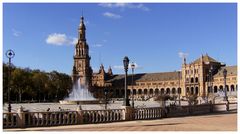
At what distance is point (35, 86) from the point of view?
101 meters

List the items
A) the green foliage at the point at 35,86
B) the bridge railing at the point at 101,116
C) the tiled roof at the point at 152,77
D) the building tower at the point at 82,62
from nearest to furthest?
the bridge railing at the point at 101,116, the green foliage at the point at 35,86, the building tower at the point at 82,62, the tiled roof at the point at 152,77

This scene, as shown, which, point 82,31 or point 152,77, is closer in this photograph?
point 82,31

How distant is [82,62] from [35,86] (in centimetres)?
4427

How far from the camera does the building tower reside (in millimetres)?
139750

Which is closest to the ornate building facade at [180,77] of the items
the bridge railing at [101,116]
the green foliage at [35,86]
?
the green foliage at [35,86]

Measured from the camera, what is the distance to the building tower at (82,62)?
140 m

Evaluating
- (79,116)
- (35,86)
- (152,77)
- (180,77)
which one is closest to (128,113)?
(79,116)

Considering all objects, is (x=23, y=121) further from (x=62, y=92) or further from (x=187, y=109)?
(x=62, y=92)

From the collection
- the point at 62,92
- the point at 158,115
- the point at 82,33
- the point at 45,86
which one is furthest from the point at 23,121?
the point at 82,33

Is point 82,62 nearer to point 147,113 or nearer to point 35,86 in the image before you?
point 35,86

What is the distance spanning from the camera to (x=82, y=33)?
13962cm

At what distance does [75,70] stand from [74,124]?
12398 centimetres

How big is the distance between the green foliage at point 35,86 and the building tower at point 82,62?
15022 mm

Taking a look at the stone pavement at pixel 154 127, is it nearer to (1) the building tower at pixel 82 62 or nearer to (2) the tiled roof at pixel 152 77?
(1) the building tower at pixel 82 62
